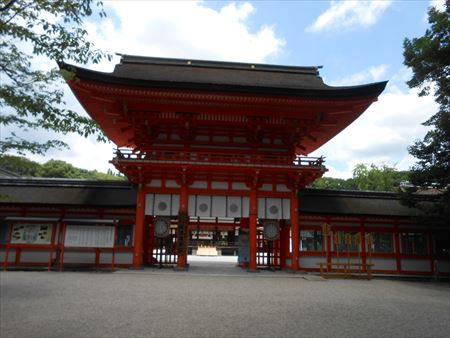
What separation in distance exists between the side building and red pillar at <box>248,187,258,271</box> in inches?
80.8

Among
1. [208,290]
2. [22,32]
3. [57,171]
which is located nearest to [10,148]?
[22,32]

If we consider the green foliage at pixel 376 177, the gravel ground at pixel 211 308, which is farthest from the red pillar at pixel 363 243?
the green foliage at pixel 376 177

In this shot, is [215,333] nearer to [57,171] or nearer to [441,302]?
[441,302]

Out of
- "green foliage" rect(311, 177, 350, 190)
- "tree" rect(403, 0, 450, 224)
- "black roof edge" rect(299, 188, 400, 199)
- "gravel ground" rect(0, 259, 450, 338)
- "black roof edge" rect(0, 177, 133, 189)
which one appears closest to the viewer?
"gravel ground" rect(0, 259, 450, 338)

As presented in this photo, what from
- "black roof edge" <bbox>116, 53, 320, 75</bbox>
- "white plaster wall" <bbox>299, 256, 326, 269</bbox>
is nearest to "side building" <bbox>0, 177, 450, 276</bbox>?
"white plaster wall" <bbox>299, 256, 326, 269</bbox>

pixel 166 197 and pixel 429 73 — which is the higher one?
pixel 429 73

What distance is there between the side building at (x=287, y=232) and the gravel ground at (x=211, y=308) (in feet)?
12.6

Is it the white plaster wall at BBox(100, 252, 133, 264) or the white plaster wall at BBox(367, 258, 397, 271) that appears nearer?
the white plaster wall at BBox(100, 252, 133, 264)

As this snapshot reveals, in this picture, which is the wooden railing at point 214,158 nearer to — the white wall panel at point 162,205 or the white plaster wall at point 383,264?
the white wall panel at point 162,205

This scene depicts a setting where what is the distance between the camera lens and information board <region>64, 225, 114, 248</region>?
16203 mm

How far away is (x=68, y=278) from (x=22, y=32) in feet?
33.9

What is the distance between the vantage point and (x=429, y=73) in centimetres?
1675

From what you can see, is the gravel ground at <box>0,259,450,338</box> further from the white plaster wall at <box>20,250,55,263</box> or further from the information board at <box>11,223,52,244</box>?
the white plaster wall at <box>20,250,55,263</box>

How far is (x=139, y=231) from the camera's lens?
56.9 feet
